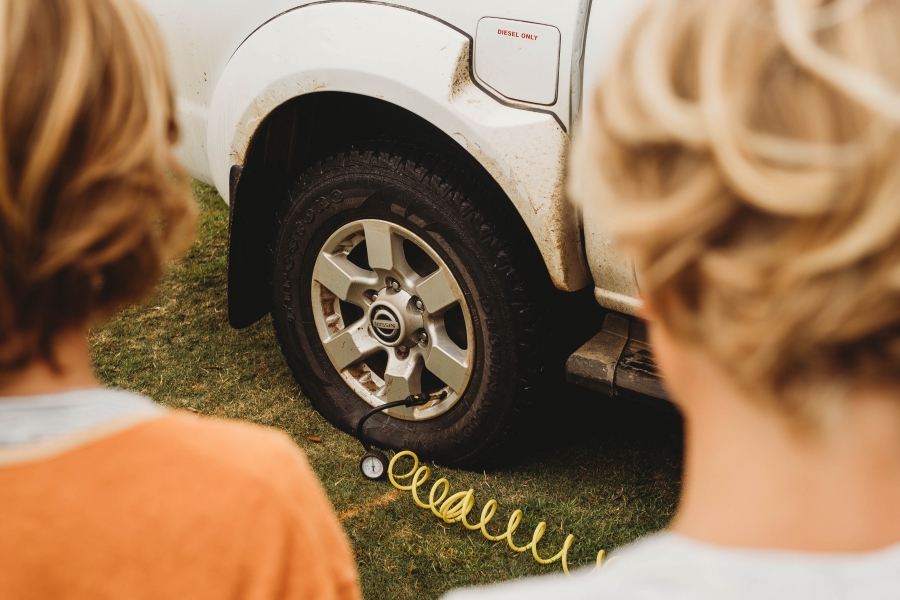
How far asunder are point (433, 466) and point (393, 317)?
0.54 meters

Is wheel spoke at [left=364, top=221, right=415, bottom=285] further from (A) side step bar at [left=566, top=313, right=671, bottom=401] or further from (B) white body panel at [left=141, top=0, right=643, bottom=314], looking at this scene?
(A) side step bar at [left=566, top=313, right=671, bottom=401]

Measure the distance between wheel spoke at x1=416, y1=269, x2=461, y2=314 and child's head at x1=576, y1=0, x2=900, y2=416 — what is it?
1.93 metres

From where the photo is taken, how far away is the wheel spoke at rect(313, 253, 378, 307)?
2.93 m

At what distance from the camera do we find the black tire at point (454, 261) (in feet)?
8.63

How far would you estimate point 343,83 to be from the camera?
261 centimetres

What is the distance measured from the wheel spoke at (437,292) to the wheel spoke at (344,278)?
0.21 metres

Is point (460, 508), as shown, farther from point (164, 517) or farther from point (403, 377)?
point (164, 517)

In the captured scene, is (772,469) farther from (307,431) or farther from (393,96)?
(307,431)

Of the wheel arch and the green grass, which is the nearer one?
the wheel arch

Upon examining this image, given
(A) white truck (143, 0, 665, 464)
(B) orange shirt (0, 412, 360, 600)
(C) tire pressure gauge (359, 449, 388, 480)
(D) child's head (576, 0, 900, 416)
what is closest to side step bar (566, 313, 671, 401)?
(A) white truck (143, 0, 665, 464)

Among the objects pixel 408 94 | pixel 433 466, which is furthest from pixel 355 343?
pixel 408 94

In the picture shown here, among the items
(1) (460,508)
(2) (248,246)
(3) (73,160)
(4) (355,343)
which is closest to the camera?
(3) (73,160)

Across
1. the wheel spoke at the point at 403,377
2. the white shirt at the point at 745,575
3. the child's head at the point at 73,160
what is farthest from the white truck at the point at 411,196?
the white shirt at the point at 745,575

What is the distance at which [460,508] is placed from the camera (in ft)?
9.16
